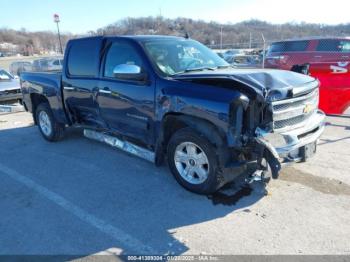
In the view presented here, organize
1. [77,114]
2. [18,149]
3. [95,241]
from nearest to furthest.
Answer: [95,241]
[77,114]
[18,149]

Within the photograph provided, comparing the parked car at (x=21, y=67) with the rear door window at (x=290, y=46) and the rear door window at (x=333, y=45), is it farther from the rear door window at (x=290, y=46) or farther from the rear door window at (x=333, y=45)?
the rear door window at (x=333, y=45)

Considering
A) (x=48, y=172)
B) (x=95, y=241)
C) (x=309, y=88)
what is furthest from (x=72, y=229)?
(x=309, y=88)

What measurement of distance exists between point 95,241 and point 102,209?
2.07 ft

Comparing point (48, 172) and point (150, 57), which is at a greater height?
point (150, 57)

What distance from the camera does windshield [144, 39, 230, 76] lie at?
4395mm

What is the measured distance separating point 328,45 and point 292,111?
8.33m

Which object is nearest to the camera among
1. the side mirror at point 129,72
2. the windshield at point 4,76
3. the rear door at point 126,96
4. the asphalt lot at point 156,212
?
the asphalt lot at point 156,212

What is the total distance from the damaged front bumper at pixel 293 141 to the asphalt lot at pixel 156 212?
548mm

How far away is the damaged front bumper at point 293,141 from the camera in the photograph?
3.41 m

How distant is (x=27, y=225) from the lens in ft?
11.5

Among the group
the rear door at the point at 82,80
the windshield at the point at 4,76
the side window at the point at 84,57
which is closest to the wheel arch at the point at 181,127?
the rear door at the point at 82,80

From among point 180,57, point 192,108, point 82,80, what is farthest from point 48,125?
point 192,108

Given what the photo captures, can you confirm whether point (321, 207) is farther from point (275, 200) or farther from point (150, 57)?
point (150, 57)

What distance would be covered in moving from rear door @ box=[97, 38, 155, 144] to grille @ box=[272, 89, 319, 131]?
5.16 feet
